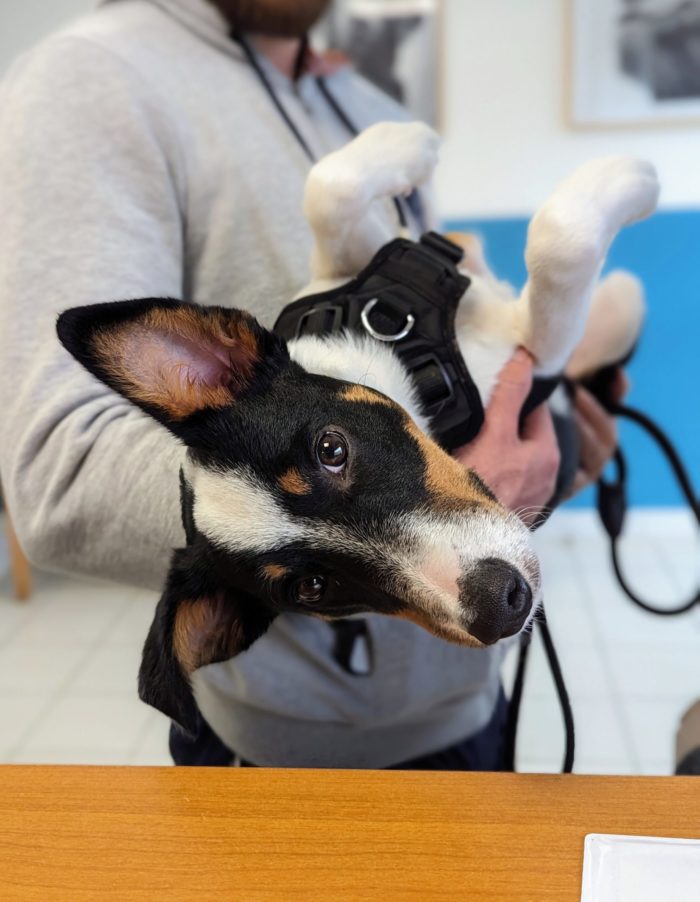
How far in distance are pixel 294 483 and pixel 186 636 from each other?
0.17 metres

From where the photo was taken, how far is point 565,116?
11.5 ft

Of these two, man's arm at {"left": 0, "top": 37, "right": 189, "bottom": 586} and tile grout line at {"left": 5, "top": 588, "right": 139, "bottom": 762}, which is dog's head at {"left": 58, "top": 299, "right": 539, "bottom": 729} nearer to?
man's arm at {"left": 0, "top": 37, "right": 189, "bottom": 586}

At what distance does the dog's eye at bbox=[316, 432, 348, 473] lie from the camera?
753mm

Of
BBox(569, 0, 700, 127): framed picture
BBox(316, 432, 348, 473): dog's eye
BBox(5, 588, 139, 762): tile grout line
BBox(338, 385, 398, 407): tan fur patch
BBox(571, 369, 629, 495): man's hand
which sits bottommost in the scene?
BBox(5, 588, 139, 762): tile grout line

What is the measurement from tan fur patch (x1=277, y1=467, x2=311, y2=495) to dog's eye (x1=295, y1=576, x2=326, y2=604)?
3.4 inches

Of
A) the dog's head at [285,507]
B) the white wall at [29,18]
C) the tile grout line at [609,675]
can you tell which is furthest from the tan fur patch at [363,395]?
the white wall at [29,18]

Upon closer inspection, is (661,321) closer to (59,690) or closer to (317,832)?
(59,690)

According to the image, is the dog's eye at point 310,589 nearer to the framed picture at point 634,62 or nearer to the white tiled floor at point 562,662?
the white tiled floor at point 562,662

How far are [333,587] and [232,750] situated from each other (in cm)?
46

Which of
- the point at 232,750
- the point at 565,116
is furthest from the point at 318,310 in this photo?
the point at 565,116

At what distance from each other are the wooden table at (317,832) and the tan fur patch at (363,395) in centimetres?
35

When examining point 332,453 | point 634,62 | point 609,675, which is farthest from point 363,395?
point 634,62

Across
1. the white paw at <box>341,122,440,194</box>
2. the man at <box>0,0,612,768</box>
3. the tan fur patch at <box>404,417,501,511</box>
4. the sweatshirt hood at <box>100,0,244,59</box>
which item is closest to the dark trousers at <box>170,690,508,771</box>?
the man at <box>0,0,612,768</box>

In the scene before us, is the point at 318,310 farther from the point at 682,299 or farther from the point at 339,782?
the point at 682,299
